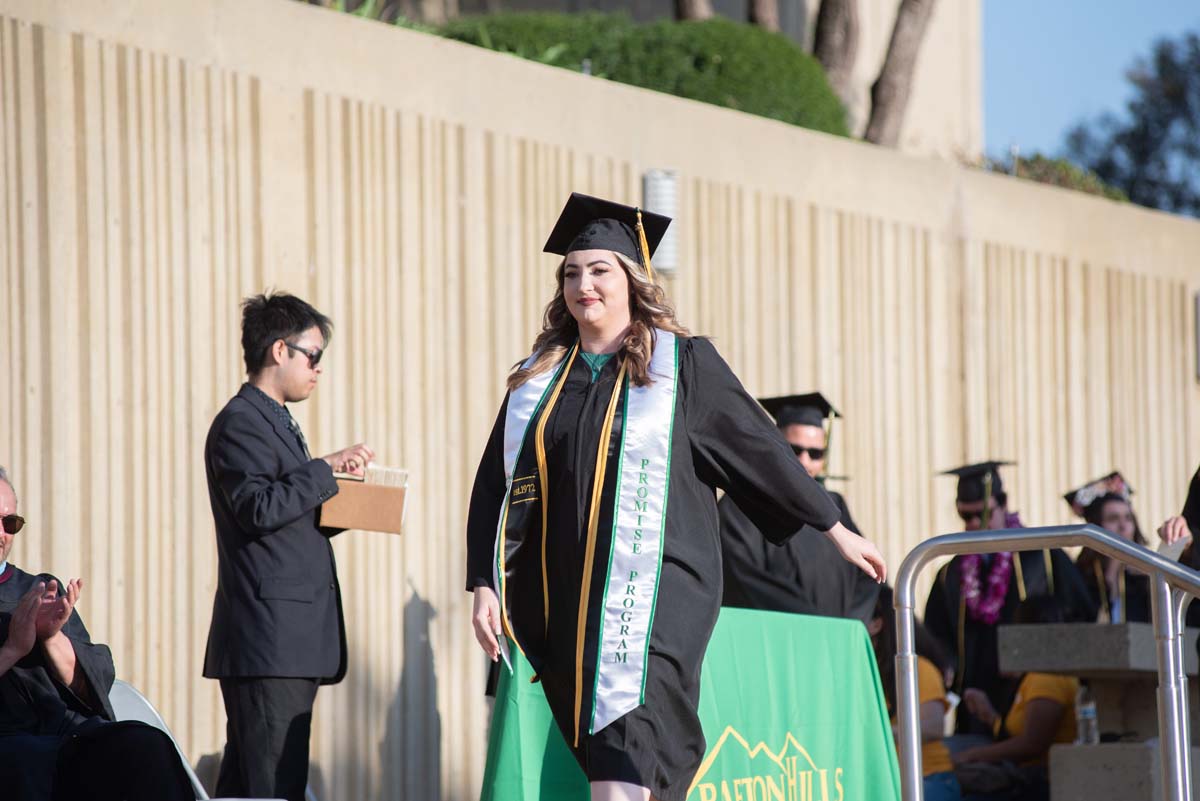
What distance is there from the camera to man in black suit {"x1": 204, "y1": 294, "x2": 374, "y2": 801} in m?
5.27

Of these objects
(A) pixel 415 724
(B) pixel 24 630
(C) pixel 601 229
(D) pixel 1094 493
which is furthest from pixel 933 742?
(B) pixel 24 630

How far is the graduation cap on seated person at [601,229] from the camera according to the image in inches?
169

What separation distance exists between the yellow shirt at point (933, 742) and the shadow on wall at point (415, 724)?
6.72 feet

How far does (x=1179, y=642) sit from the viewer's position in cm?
448

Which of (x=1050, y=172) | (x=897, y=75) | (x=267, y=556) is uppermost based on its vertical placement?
(x=897, y=75)

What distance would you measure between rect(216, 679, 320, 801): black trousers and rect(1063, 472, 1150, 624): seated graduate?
392 centimetres

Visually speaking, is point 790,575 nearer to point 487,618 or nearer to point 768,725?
point 768,725

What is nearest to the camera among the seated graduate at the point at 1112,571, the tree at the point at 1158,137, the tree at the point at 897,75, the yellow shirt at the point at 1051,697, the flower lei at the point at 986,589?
the yellow shirt at the point at 1051,697

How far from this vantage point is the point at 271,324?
556cm

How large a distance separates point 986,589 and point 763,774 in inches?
113

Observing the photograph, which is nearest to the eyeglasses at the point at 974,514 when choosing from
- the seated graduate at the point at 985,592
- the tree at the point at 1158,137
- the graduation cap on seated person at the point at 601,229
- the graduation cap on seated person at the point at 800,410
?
the seated graduate at the point at 985,592

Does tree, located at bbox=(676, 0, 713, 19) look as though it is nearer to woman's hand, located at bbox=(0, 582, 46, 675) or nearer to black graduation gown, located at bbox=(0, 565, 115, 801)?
black graduation gown, located at bbox=(0, 565, 115, 801)

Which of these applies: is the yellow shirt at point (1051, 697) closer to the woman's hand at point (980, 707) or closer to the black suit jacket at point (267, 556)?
the woman's hand at point (980, 707)

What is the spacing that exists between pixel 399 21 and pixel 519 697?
5.26 metres
